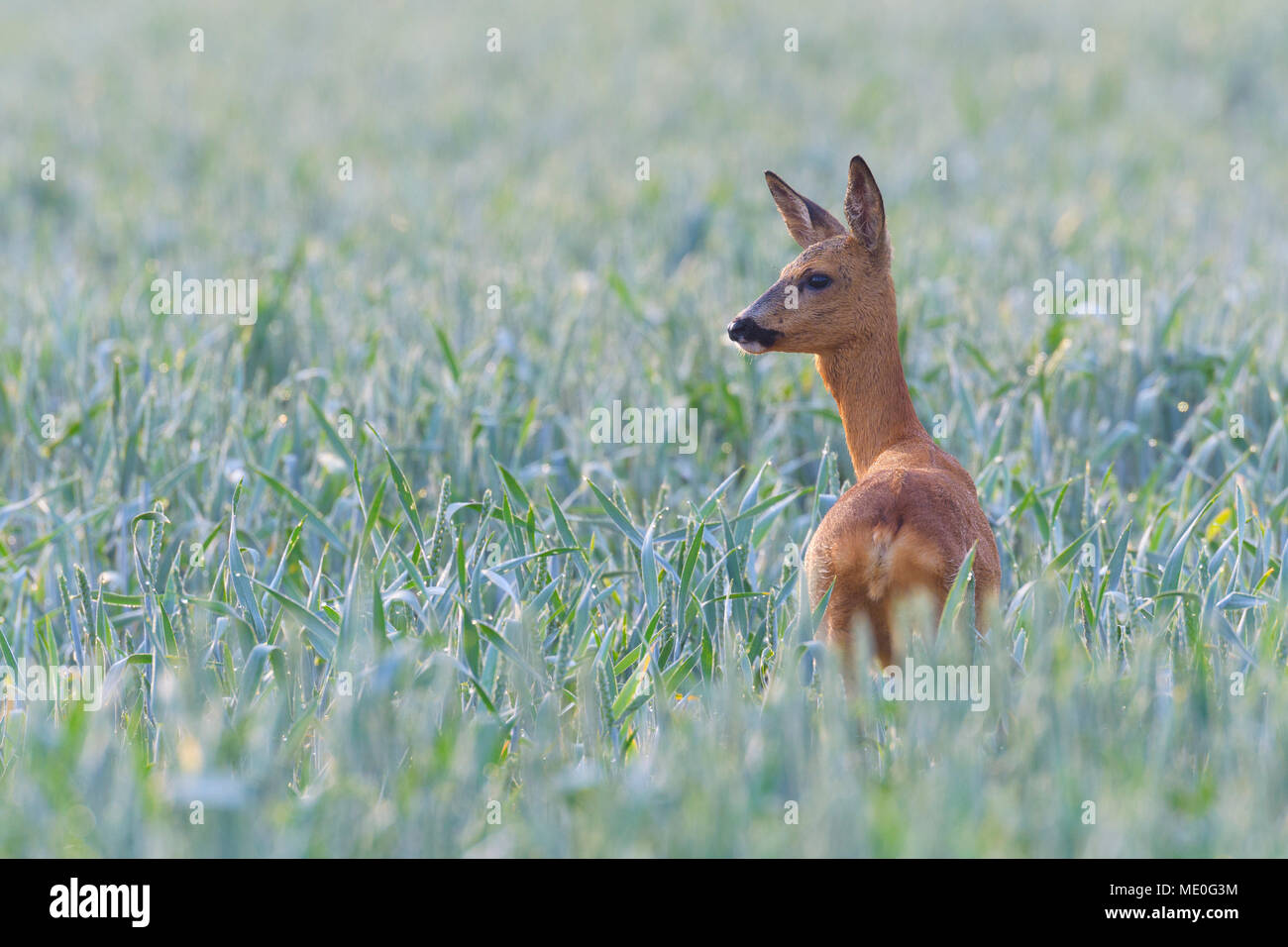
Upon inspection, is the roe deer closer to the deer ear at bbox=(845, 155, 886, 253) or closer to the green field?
the deer ear at bbox=(845, 155, 886, 253)

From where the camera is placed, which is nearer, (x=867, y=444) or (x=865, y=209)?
(x=865, y=209)

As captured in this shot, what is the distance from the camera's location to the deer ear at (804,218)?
2801 millimetres

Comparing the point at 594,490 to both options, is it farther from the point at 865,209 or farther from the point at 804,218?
the point at 865,209

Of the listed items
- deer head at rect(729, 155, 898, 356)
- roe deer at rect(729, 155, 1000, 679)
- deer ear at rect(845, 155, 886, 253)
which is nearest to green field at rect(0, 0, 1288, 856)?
roe deer at rect(729, 155, 1000, 679)

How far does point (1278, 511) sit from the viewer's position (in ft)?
13.0

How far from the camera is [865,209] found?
2.69 m

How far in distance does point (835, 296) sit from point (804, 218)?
0.77 feet

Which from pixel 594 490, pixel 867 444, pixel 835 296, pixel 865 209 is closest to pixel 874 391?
pixel 867 444

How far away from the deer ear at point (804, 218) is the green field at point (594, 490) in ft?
2.18

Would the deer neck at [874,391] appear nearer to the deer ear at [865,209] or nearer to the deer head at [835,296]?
the deer head at [835,296]

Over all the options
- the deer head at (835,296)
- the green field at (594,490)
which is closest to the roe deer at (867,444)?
the deer head at (835,296)

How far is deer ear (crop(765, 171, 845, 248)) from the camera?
2801mm

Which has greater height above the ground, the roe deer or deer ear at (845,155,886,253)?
deer ear at (845,155,886,253)
